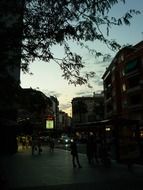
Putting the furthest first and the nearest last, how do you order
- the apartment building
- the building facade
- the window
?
the building facade, the window, the apartment building

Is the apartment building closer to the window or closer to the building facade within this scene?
the window

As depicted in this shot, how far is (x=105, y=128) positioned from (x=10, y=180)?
1254cm

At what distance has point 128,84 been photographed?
74.2 m

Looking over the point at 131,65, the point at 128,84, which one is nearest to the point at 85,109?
the point at 128,84

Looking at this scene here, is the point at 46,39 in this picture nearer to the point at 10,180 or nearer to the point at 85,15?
the point at 85,15

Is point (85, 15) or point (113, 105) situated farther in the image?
point (113, 105)

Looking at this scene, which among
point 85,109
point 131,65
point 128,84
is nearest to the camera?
point 131,65

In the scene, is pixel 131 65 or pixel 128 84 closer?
pixel 131 65

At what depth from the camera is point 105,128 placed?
91.8ft

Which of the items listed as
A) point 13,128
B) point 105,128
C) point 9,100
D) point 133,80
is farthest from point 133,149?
point 133,80

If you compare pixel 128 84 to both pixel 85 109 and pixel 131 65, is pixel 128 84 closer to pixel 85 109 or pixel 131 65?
pixel 131 65

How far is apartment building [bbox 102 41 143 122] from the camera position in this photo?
68.4 metres

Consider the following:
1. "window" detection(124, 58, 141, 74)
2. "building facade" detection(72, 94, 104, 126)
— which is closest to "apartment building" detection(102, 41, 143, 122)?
"window" detection(124, 58, 141, 74)

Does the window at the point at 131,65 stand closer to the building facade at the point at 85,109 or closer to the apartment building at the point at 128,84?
the apartment building at the point at 128,84
